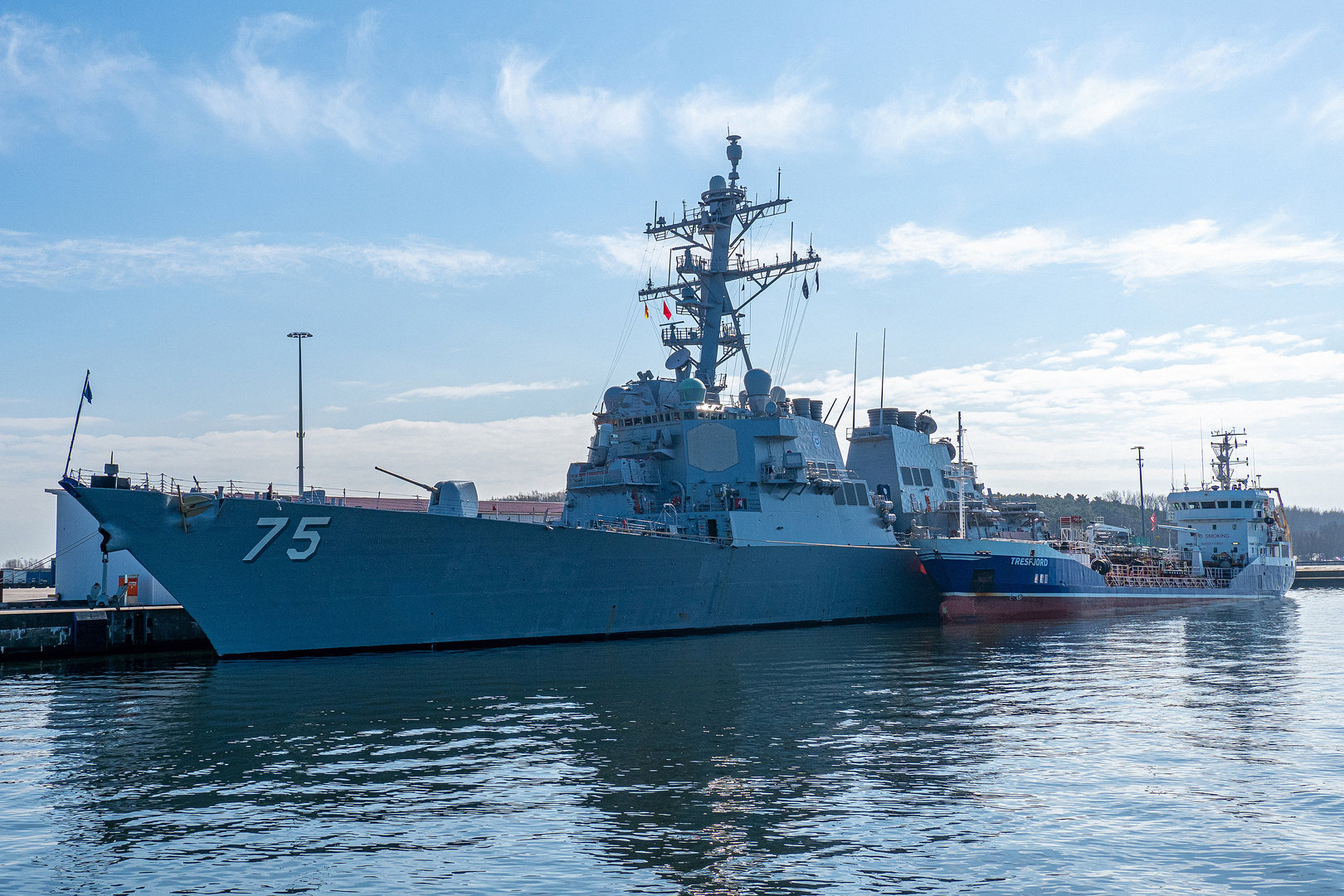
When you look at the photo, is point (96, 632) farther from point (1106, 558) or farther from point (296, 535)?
point (1106, 558)

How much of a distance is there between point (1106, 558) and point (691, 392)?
2068cm

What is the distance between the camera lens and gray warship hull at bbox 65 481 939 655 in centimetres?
1827

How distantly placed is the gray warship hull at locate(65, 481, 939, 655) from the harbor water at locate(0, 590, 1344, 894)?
1449 millimetres

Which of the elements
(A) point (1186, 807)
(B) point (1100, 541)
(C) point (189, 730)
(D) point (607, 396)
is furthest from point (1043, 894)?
(B) point (1100, 541)

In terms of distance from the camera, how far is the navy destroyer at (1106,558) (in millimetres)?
30844

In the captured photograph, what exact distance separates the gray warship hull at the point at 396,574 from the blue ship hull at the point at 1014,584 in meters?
8.82

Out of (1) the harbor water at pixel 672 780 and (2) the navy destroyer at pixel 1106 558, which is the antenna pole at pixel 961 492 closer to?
(2) the navy destroyer at pixel 1106 558

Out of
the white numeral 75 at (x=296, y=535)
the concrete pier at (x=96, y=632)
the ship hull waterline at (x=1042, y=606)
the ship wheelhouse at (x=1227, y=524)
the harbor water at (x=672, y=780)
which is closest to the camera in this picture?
the harbor water at (x=672, y=780)

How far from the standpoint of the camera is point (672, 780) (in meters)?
9.55

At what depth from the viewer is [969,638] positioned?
80.9ft

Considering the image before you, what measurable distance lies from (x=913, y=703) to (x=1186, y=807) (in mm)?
5491

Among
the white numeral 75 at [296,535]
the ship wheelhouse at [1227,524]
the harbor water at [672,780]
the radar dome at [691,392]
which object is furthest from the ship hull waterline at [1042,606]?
the white numeral 75 at [296,535]

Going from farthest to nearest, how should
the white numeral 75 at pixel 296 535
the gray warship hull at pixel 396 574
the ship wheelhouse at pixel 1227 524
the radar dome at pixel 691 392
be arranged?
the ship wheelhouse at pixel 1227 524 → the radar dome at pixel 691 392 → the white numeral 75 at pixel 296 535 → the gray warship hull at pixel 396 574

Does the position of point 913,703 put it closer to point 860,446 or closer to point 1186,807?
point 1186,807
